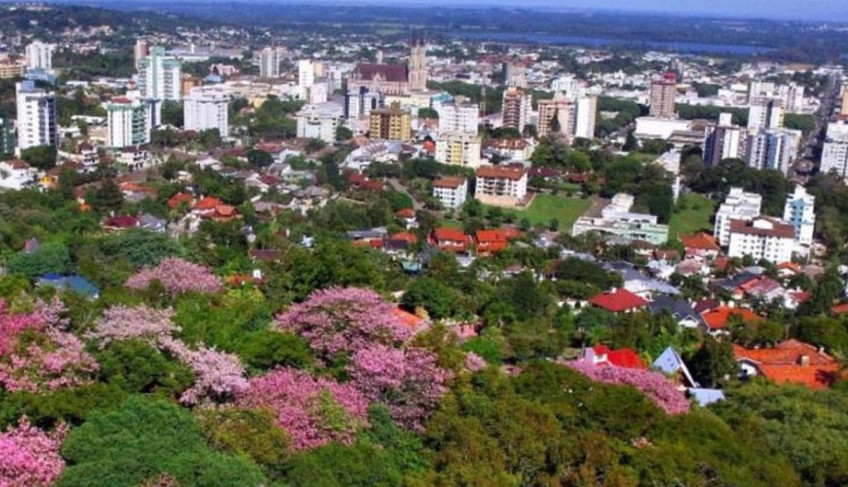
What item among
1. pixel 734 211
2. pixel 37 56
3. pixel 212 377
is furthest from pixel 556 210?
pixel 37 56

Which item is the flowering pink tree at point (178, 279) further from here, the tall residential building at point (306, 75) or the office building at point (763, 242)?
the tall residential building at point (306, 75)

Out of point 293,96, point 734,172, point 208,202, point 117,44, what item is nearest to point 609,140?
point 734,172

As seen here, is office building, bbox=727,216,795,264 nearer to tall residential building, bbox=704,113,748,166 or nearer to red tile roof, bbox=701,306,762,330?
red tile roof, bbox=701,306,762,330

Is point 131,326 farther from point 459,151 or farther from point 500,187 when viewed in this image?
point 459,151

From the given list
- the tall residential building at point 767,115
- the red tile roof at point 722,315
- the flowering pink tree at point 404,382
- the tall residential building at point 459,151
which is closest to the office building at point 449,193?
the tall residential building at point 459,151

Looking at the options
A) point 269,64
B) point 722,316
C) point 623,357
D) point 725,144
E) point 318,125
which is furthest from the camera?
point 269,64

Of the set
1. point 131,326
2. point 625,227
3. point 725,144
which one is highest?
point 131,326

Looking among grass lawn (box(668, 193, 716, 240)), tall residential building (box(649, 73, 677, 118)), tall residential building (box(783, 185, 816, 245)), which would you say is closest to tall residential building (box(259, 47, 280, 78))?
tall residential building (box(649, 73, 677, 118))
